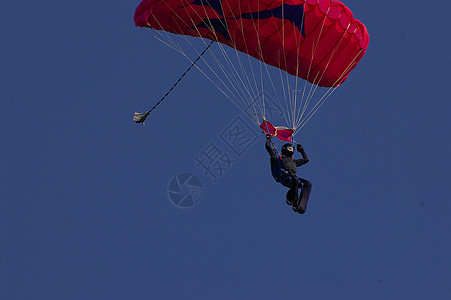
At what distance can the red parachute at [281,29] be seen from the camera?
18938mm

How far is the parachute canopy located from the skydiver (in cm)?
253

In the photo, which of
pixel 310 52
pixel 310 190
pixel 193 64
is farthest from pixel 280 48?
pixel 310 190

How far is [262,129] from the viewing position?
18.6 metres

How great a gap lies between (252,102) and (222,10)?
2153mm

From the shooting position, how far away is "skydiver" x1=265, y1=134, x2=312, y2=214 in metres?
17.8

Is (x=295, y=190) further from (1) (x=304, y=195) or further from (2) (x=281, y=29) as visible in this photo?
(2) (x=281, y=29)

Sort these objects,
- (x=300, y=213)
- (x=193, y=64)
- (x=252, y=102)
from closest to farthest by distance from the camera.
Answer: (x=300, y=213) < (x=252, y=102) < (x=193, y=64)

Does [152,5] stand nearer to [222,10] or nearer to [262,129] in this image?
[222,10]

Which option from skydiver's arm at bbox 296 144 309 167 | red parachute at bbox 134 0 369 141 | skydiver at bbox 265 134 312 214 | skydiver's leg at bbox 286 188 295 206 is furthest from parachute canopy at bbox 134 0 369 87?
skydiver's leg at bbox 286 188 295 206

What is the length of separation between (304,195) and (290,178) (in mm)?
462

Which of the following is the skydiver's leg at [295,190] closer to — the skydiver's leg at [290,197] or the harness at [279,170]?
the skydiver's leg at [290,197]

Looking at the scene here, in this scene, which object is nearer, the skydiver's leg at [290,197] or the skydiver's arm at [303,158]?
the skydiver's leg at [290,197]

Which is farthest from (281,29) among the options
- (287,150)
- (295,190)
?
(295,190)

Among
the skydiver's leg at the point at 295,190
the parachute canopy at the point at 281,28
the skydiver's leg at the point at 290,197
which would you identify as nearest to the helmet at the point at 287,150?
the skydiver's leg at the point at 295,190
